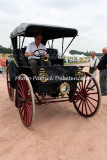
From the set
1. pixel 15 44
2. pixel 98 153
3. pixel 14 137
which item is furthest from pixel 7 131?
pixel 15 44

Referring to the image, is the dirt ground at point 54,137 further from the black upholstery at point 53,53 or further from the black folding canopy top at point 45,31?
the black folding canopy top at point 45,31

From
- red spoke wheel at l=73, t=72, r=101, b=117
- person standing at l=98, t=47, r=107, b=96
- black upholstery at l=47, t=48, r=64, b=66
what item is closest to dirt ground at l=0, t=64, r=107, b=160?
red spoke wheel at l=73, t=72, r=101, b=117

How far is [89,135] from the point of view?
9.56 feet

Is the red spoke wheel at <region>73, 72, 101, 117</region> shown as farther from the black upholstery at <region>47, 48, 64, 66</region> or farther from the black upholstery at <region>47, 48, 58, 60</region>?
the black upholstery at <region>47, 48, 58, 60</region>

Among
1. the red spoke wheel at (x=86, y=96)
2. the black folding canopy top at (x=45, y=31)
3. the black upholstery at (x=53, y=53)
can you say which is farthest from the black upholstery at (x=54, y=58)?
the red spoke wheel at (x=86, y=96)

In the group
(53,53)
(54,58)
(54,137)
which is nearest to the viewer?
(54,137)

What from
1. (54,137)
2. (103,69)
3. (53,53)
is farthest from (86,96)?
(103,69)

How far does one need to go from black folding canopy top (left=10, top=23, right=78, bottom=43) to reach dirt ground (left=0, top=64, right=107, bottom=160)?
1.98 metres

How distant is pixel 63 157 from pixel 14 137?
1.04 metres

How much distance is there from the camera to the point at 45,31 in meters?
4.36

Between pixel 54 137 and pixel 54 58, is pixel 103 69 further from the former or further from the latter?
pixel 54 137

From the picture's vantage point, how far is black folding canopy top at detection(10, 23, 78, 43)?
132 inches

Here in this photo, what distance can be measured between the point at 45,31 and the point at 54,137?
287cm

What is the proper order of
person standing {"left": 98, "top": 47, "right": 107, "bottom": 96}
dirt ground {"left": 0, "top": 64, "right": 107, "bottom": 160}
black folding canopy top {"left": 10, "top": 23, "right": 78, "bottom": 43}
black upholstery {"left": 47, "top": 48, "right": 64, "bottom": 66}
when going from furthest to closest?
person standing {"left": 98, "top": 47, "right": 107, "bottom": 96} < black upholstery {"left": 47, "top": 48, "right": 64, "bottom": 66} < black folding canopy top {"left": 10, "top": 23, "right": 78, "bottom": 43} < dirt ground {"left": 0, "top": 64, "right": 107, "bottom": 160}
